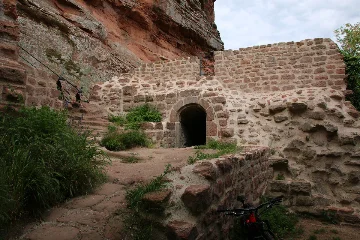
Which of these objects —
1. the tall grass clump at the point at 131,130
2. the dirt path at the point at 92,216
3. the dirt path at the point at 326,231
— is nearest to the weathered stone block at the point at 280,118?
the dirt path at the point at 326,231

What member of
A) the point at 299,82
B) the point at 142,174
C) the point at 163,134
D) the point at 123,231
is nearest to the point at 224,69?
the point at 299,82

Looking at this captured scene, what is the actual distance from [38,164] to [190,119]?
24.6ft

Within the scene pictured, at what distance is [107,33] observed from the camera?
11.7 metres

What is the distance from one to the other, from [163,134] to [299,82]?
4.32 metres

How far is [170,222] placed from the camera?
7.88 feet

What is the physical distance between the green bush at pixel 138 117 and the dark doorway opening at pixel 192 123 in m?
0.92

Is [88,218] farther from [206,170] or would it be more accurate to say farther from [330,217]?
[330,217]

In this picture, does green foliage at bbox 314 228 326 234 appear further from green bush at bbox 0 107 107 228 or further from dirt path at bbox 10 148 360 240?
green bush at bbox 0 107 107 228

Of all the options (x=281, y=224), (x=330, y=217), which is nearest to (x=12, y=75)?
(x=281, y=224)

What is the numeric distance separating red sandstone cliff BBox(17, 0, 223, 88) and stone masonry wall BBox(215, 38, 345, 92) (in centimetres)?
476

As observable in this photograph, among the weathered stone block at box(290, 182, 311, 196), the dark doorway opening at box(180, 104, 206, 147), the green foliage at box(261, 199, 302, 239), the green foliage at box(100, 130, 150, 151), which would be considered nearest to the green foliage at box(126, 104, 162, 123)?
the dark doorway opening at box(180, 104, 206, 147)

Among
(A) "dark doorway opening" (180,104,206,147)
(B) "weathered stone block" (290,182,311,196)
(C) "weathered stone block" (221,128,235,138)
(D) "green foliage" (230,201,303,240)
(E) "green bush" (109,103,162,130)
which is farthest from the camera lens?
(A) "dark doorway opening" (180,104,206,147)

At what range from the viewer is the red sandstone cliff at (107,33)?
896 centimetres

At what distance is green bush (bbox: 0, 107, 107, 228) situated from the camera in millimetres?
2418
